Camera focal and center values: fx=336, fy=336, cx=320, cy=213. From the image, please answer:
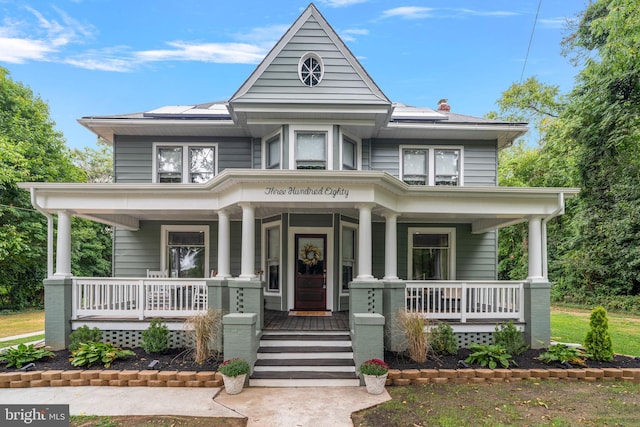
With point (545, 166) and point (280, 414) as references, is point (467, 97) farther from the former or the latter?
point (280, 414)

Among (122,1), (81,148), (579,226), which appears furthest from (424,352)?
(81,148)

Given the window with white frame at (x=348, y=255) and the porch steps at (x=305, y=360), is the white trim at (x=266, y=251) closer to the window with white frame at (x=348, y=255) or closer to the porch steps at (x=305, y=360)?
the window with white frame at (x=348, y=255)

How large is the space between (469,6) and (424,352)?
1340 centimetres

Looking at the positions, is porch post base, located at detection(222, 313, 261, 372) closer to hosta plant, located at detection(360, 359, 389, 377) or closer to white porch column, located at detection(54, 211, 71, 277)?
hosta plant, located at detection(360, 359, 389, 377)

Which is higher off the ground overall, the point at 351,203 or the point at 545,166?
the point at 545,166

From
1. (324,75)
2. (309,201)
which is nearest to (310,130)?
(324,75)

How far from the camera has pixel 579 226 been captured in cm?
1625

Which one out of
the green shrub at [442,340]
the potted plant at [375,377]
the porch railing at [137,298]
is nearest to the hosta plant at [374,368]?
the potted plant at [375,377]

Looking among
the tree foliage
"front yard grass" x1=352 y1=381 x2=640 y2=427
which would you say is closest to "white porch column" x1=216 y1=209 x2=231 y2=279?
"front yard grass" x1=352 y1=381 x2=640 y2=427

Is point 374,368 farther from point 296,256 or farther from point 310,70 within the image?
point 310,70

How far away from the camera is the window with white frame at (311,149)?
8516 mm

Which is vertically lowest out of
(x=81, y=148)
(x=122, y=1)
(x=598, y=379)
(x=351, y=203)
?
(x=598, y=379)

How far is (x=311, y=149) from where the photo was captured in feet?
28.2

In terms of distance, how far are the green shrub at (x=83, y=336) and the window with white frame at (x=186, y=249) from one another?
3167 mm
